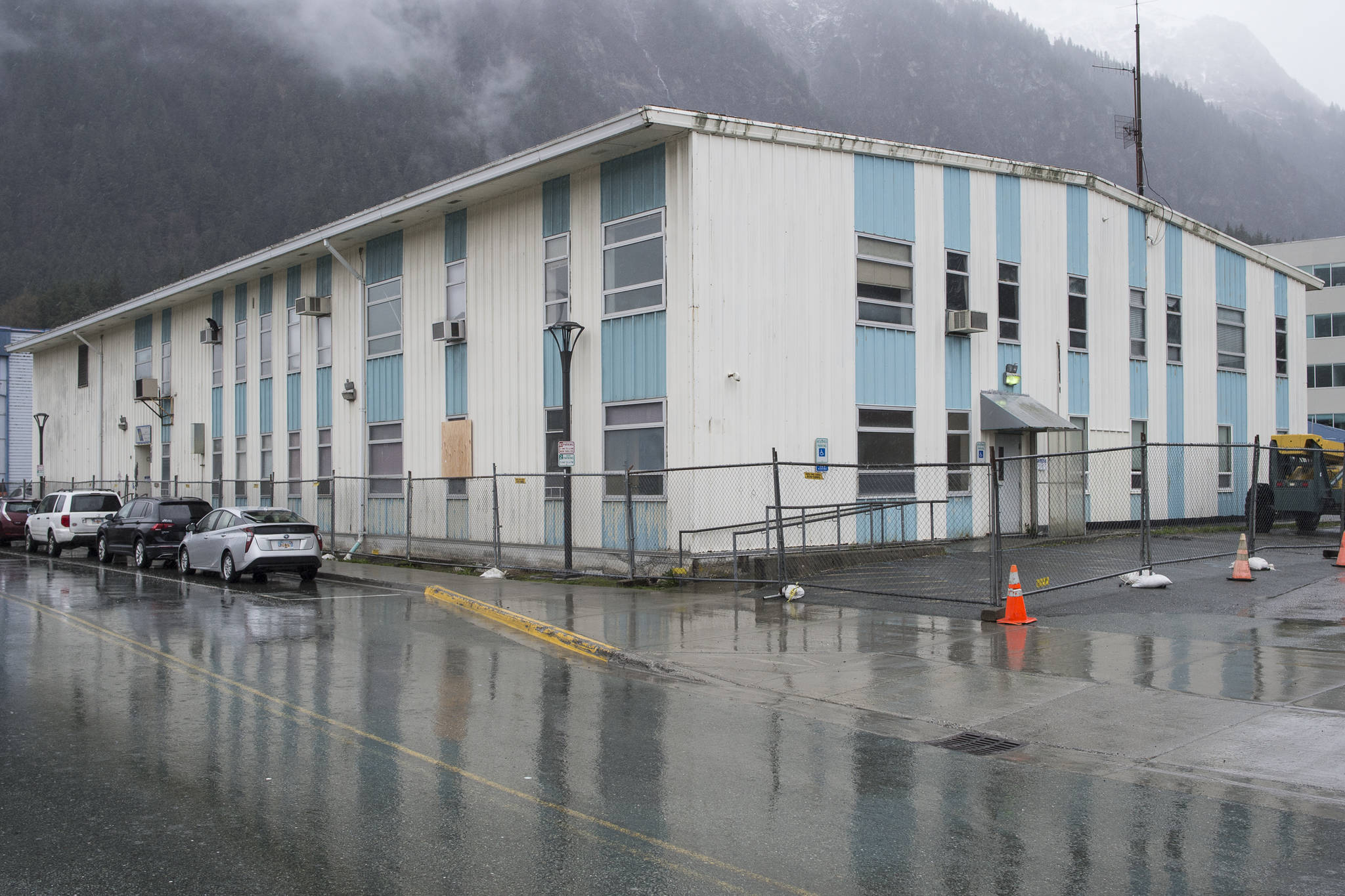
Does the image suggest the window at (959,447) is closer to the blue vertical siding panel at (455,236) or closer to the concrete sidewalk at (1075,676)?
the concrete sidewalk at (1075,676)

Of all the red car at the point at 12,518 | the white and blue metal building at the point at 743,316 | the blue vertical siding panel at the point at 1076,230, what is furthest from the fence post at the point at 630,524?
the red car at the point at 12,518

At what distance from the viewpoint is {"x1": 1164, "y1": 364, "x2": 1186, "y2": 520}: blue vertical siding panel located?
1030 inches

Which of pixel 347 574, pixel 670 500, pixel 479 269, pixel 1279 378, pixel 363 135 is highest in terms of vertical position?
pixel 363 135

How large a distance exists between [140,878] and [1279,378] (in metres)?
32.6

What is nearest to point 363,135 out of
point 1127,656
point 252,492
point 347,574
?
point 252,492

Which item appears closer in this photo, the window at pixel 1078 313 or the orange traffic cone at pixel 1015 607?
the orange traffic cone at pixel 1015 607

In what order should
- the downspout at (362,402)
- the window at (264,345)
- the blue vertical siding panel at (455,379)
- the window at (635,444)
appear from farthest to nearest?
the window at (264,345), the downspout at (362,402), the blue vertical siding panel at (455,379), the window at (635,444)

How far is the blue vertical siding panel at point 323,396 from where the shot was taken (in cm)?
2820

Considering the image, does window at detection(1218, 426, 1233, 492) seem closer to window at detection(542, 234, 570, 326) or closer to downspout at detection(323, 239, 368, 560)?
window at detection(542, 234, 570, 326)

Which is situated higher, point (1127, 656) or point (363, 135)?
point (363, 135)

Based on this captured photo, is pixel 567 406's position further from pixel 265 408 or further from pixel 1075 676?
pixel 265 408

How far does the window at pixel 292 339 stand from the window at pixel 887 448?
1689 cm

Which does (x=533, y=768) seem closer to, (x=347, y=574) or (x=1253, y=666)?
(x=1253, y=666)

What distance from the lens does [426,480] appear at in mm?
24016
